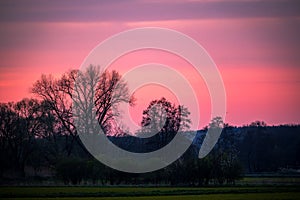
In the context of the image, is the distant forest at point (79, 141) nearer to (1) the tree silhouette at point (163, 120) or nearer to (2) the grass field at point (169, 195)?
(1) the tree silhouette at point (163, 120)

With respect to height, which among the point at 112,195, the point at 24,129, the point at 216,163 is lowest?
the point at 112,195

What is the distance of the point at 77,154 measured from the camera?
8894cm

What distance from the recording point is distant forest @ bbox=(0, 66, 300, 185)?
80250mm

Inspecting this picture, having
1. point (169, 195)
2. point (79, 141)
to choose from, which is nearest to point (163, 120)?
point (79, 141)

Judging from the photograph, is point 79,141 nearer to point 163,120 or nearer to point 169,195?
point 163,120

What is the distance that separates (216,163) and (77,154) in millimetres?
Answer: 18260

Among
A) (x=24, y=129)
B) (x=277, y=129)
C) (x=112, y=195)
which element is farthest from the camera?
(x=277, y=129)

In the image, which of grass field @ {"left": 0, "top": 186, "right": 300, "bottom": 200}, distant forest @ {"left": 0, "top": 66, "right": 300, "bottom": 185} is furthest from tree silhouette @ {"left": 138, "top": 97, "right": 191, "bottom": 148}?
grass field @ {"left": 0, "top": 186, "right": 300, "bottom": 200}

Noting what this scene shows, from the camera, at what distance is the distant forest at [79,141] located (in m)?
80.2

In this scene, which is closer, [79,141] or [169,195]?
[169,195]

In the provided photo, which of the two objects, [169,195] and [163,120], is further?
[163,120]

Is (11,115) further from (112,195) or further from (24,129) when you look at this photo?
(112,195)

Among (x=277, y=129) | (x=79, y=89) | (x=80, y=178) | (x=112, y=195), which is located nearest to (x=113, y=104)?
(x=79, y=89)

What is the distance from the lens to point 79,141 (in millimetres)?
87375
